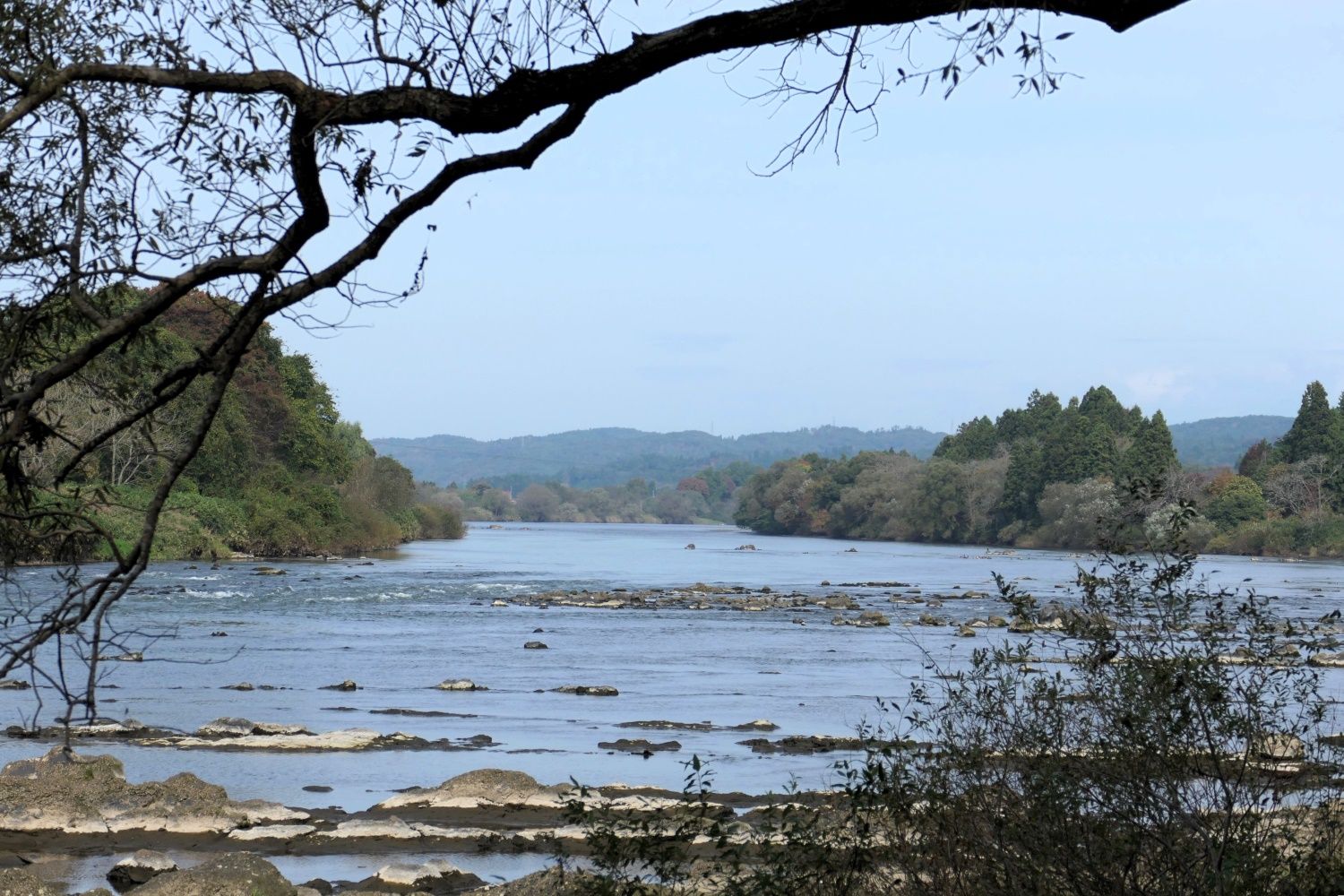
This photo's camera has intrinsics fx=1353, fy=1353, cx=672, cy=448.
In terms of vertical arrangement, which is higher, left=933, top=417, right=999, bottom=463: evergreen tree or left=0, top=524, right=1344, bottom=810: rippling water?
left=933, top=417, right=999, bottom=463: evergreen tree

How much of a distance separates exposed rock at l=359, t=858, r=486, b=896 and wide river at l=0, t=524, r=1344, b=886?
234 cm

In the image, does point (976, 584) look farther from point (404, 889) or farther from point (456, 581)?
point (404, 889)

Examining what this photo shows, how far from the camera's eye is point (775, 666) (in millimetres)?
25953

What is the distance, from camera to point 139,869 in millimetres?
10203

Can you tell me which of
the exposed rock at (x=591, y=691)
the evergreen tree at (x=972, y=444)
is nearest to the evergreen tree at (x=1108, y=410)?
the evergreen tree at (x=972, y=444)

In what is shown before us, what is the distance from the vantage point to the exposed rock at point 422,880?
391 inches

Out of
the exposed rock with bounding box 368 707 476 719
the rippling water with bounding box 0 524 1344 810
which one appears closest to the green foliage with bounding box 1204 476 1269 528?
the rippling water with bounding box 0 524 1344 810

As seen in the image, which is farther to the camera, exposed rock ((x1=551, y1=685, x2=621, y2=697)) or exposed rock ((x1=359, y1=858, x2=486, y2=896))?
exposed rock ((x1=551, y1=685, x2=621, y2=697))

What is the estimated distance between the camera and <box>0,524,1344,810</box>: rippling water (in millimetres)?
15086

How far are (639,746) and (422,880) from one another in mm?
6614

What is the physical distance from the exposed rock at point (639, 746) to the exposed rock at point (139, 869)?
6.73 meters

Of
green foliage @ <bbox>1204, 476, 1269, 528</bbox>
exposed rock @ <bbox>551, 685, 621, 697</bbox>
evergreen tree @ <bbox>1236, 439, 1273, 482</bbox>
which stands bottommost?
exposed rock @ <bbox>551, 685, 621, 697</bbox>

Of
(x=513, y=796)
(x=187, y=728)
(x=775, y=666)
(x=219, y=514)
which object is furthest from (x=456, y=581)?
(x=513, y=796)

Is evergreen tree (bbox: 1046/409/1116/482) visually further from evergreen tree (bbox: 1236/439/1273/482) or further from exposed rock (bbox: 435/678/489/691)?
exposed rock (bbox: 435/678/489/691)
